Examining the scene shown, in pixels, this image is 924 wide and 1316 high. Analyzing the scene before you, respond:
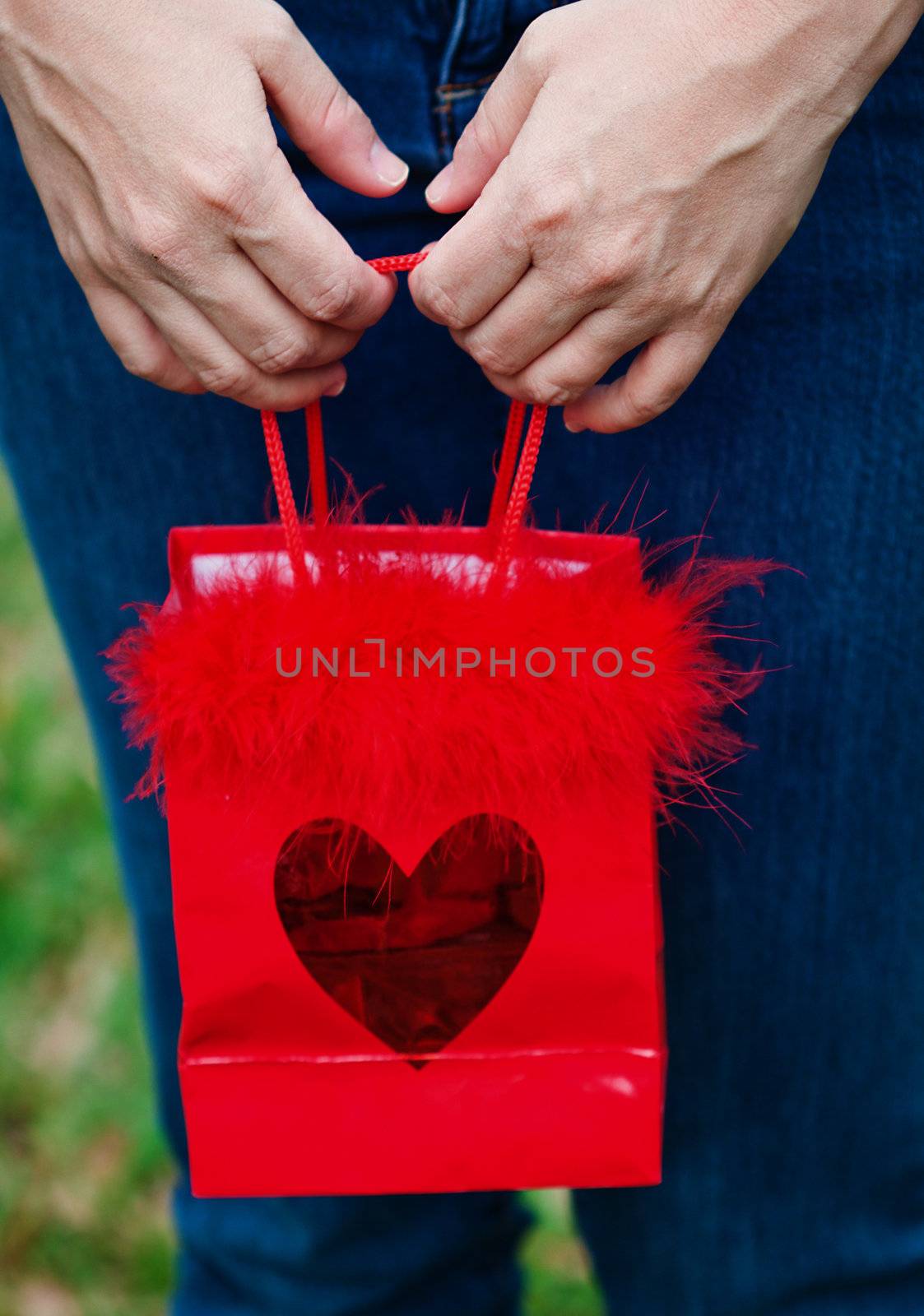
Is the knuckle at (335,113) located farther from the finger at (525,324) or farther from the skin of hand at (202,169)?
the finger at (525,324)

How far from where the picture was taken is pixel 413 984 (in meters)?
0.73

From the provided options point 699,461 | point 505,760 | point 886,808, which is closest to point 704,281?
point 699,461

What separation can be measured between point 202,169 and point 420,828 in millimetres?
371

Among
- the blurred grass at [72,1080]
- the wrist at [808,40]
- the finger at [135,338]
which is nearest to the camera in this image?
the wrist at [808,40]

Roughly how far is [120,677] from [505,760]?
0.24m

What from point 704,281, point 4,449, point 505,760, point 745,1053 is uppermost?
point 704,281

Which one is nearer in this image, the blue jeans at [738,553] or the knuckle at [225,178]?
the knuckle at [225,178]

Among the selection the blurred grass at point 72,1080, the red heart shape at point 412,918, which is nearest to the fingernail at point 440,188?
the red heart shape at point 412,918

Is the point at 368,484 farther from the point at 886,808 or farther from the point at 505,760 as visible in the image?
the point at 886,808

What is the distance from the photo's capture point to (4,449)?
34.4 inches

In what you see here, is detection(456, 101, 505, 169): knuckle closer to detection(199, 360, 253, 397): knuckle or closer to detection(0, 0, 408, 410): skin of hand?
detection(0, 0, 408, 410): skin of hand

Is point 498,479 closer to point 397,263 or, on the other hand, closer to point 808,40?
point 397,263

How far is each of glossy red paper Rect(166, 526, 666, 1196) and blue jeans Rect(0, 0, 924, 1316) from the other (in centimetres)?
12

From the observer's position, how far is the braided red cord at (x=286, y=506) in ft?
2.25
